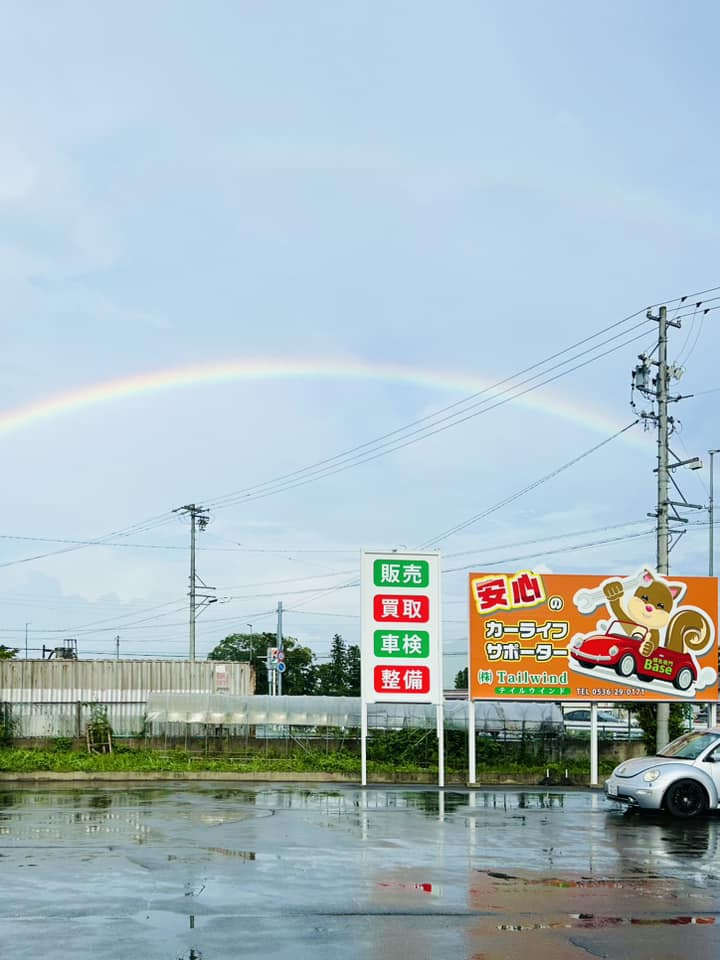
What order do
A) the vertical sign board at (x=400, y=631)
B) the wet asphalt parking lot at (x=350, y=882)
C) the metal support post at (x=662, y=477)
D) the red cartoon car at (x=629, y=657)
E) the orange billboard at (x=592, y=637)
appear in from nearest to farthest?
the wet asphalt parking lot at (x=350, y=882)
the vertical sign board at (x=400, y=631)
the orange billboard at (x=592, y=637)
the red cartoon car at (x=629, y=657)
the metal support post at (x=662, y=477)

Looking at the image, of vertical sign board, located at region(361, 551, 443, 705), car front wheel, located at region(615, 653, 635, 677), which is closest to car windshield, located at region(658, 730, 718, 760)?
car front wheel, located at region(615, 653, 635, 677)

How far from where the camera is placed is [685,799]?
18906mm

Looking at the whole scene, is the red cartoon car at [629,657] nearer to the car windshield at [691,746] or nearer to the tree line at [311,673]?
the car windshield at [691,746]

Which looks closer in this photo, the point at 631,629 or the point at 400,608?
the point at 400,608

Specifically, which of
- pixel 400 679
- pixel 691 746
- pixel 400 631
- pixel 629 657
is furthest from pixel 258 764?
pixel 691 746

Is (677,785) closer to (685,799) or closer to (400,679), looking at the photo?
(685,799)

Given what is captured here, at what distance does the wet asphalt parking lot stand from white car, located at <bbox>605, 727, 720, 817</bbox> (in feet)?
1.17

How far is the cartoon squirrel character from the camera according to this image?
27.5 metres

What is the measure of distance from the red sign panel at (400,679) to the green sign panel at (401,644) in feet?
0.88

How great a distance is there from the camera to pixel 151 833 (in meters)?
15.5

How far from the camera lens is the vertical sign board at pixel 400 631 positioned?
26641mm

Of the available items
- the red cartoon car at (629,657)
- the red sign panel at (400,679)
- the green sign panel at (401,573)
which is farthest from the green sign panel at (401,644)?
the red cartoon car at (629,657)

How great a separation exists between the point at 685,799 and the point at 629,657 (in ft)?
28.7

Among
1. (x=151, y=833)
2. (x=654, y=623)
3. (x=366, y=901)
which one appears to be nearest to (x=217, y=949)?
(x=366, y=901)
